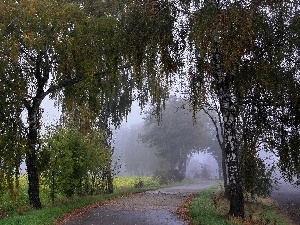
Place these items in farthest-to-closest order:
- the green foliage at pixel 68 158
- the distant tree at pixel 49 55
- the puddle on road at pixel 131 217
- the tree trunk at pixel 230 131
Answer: the green foliage at pixel 68 158
the tree trunk at pixel 230 131
the distant tree at pixel 49 55
the puddle on road at pixel 131 217

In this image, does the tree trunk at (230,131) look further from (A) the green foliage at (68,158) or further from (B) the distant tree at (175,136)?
(B) the distant tree at (175,136)

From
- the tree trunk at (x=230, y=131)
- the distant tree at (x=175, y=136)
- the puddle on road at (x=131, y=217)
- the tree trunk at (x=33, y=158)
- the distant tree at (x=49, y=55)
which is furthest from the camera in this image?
the distant tree at (x=175, y=136)

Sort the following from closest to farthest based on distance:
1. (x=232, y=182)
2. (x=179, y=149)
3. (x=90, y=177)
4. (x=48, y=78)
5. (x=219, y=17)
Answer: (x=219, y=17) → (x=232, y=182) → (x=48, y=78) → (x=90, y=177) → (x=179, y=149)

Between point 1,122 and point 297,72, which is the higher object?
point 297,72

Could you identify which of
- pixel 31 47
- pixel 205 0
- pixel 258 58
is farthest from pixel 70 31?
pixel 258 58

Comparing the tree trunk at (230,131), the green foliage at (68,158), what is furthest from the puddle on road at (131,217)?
the green foliage at (68,158)

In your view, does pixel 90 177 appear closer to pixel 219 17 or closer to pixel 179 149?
pixel 219 17

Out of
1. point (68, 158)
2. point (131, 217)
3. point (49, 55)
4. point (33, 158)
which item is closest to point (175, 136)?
point (68, 158)

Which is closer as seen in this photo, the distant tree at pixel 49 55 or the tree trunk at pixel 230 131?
the distant tree at pixel 49 55

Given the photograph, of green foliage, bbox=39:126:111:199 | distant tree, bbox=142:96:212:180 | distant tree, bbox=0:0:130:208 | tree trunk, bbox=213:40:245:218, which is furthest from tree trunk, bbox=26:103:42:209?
distant tree, bbox=142:96:212:180

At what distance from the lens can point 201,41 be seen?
35.1 feet

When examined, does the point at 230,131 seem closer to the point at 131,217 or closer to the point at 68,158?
the point at 131,217

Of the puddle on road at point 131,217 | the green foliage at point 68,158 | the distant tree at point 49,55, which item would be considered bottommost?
the puddle on road at point 131,217

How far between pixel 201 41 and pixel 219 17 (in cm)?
84
